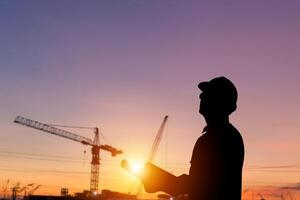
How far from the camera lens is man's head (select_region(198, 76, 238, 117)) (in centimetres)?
512

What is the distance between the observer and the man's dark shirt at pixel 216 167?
476cm

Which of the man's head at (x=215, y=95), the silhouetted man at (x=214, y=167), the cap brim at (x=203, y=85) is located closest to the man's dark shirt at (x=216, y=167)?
the silhouetted man at (x=214, y=167)

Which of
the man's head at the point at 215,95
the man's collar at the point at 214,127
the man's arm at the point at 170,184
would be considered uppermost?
the man's head at the point at 215,95

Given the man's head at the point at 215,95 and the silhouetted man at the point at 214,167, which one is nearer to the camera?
the silhouetted man at the point at 214,167

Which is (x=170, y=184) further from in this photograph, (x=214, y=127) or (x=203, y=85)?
(x=203, y=85)

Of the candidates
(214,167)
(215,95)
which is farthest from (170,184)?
(215,95)

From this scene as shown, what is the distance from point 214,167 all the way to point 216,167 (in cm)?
2

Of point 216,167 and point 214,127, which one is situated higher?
point 214,127

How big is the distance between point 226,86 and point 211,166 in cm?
79

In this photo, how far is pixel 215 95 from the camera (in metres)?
5.13

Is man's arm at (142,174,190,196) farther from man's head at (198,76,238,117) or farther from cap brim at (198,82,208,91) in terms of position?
cap brim at (198,82,208,91)

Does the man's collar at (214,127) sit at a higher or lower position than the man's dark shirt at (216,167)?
higher

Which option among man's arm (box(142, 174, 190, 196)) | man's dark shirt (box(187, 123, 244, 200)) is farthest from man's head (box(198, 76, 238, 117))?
man's arm (box(142, 174, 190, 196))

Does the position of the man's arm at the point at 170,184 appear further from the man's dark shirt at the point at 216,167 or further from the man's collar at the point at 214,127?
the man's collar at the point at 214,127
